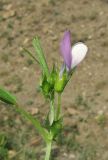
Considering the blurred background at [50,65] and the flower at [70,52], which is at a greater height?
the blurred background at [50,65]

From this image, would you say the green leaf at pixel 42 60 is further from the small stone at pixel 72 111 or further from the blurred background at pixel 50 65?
the small stone at pixel 72 111

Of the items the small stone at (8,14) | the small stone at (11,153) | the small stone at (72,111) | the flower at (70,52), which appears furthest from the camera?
the small stone at (8,14)

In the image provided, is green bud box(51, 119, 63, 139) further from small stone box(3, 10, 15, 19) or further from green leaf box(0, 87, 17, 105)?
small stone box(3, 10, 15, 19)

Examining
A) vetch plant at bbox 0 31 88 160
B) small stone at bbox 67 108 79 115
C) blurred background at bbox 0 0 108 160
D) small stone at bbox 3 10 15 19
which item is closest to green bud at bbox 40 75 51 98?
vetch plant at bbox 0 31 88 160

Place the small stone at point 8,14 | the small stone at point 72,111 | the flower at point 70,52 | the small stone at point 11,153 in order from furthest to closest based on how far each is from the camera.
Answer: the small stone at point 8,14 < the small stone at point 72,111 < the small stone at point 11,153 < the flower at point 70,52

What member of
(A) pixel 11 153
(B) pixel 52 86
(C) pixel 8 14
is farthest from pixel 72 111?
(B) pixel 52 86

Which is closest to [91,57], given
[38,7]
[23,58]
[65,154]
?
[23,58]

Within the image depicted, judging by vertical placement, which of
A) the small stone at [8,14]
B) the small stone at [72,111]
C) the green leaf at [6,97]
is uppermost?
the small stone at [8,14]

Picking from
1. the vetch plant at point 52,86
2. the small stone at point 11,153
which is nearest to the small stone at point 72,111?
the small stone at point 11,153
